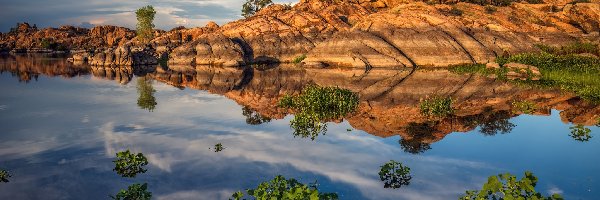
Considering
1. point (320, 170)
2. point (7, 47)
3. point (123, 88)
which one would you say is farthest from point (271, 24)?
point (7, 47)

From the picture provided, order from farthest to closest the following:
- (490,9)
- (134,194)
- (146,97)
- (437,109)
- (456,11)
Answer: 1. (490,9)
2. (456,11)
3. (146,97)
4. (437,109)
5. (134,194)

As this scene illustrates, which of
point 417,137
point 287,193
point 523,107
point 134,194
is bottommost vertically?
point 134,194

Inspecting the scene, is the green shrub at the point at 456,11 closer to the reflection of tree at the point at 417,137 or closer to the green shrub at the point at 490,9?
the green shrub at the point at 490,9

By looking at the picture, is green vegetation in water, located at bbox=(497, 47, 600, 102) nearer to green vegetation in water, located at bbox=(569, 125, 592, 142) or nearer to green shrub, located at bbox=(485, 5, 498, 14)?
green vegetation in water, located at bbox=(569, 125, 592, 142)

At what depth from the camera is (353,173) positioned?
14805 millimetres

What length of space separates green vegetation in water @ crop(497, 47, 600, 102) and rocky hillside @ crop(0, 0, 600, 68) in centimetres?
478

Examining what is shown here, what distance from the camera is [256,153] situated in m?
17.4

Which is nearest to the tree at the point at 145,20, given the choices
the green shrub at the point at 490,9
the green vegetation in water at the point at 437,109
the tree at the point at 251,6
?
the tree at the point at 251,6

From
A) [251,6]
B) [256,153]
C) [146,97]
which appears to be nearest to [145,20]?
[251,6]

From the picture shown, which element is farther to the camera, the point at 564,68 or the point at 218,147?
the point at 564,68

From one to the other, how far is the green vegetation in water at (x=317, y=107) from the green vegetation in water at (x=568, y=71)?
17.1 metres

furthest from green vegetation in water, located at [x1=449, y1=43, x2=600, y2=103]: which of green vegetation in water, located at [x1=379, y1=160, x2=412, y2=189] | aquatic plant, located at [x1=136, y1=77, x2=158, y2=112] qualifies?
aquatic plant, located at [x1=136, y1=77, x2=158, y2=112]

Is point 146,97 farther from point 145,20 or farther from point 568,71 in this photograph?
point 145,20

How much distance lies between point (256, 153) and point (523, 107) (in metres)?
19.5
